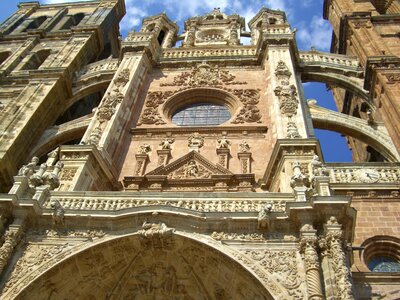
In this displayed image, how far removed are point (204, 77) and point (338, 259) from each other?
11.1 metres

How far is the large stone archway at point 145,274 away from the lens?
8461 mm

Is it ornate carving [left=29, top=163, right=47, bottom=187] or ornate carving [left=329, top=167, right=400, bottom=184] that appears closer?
ornate carving [left=29, top=163, right=47, bottom=187]

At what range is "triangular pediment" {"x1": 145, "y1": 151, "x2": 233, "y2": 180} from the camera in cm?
1316

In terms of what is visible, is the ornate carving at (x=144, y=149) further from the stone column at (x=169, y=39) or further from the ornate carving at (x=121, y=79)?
the stone column at (x=169, y=39)

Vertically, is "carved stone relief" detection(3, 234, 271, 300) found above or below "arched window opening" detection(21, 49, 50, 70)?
below

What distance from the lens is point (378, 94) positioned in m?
15.8

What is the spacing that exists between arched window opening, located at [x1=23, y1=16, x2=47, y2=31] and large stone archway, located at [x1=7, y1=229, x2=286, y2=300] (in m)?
20.4

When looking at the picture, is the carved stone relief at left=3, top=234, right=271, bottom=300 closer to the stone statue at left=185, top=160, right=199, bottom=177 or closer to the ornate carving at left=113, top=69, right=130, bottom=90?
the stone statue at left=185, top=160, right=199, bottom=177

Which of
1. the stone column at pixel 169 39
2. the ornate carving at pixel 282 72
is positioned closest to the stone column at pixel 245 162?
the ornate carving at pixel 282 72

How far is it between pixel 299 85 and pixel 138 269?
10005 mm

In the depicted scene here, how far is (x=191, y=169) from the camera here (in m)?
13.4

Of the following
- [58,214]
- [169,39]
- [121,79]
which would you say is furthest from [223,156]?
[169,39]

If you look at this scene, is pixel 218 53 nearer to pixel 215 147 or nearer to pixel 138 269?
pixel 215 147

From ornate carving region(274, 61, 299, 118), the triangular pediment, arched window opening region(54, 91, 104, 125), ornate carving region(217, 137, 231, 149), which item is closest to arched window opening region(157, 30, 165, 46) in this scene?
arched window opening region(54, 91, 104, 125)
